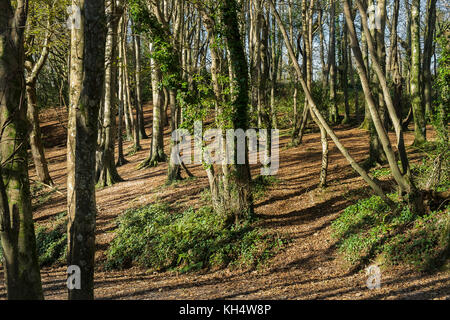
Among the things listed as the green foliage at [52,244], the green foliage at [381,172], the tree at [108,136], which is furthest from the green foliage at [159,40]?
the green foliage at [381,172]

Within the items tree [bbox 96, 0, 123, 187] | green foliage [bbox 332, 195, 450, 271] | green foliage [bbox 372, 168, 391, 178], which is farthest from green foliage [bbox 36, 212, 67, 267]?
green foliage [bbox 372, 168, 391, 178]

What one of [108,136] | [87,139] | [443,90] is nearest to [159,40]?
[87,139]

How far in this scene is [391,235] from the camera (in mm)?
6992

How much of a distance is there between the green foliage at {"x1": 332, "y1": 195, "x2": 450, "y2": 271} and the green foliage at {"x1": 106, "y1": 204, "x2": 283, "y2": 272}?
1.66 meters

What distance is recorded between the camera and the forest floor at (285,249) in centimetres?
595

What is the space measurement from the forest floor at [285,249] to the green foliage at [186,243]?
0.92 feet

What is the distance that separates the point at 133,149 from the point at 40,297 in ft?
54.1

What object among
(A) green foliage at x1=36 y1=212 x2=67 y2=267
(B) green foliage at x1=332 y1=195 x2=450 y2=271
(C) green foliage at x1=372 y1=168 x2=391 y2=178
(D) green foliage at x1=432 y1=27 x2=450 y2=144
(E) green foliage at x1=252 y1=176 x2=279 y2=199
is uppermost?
(D) green foliage at x1=432 y1=27 x2=450 y2=144

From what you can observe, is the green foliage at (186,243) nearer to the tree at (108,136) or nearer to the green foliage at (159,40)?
the green foliage at (159,40)

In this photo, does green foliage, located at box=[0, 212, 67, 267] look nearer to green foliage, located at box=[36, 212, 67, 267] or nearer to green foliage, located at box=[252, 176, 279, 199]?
green foliage, located at box=[36, 212, 67, 267]

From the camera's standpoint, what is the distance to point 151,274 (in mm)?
8797

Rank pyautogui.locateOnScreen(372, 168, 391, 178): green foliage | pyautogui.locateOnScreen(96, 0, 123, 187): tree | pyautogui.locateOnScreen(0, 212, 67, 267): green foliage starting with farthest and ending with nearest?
pyautogui.locateOnScreen(96, 0, 123, 187): tree
pyautogui.locateOnScreen(0, 212, 67, 267): green foliage
pyautogui.locateOnScreen(372, 168, 391, 178): green foliage

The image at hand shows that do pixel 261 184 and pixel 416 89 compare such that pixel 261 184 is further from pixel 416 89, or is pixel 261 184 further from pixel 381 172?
pixel 416 89

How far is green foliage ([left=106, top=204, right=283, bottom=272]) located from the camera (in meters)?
8.47
